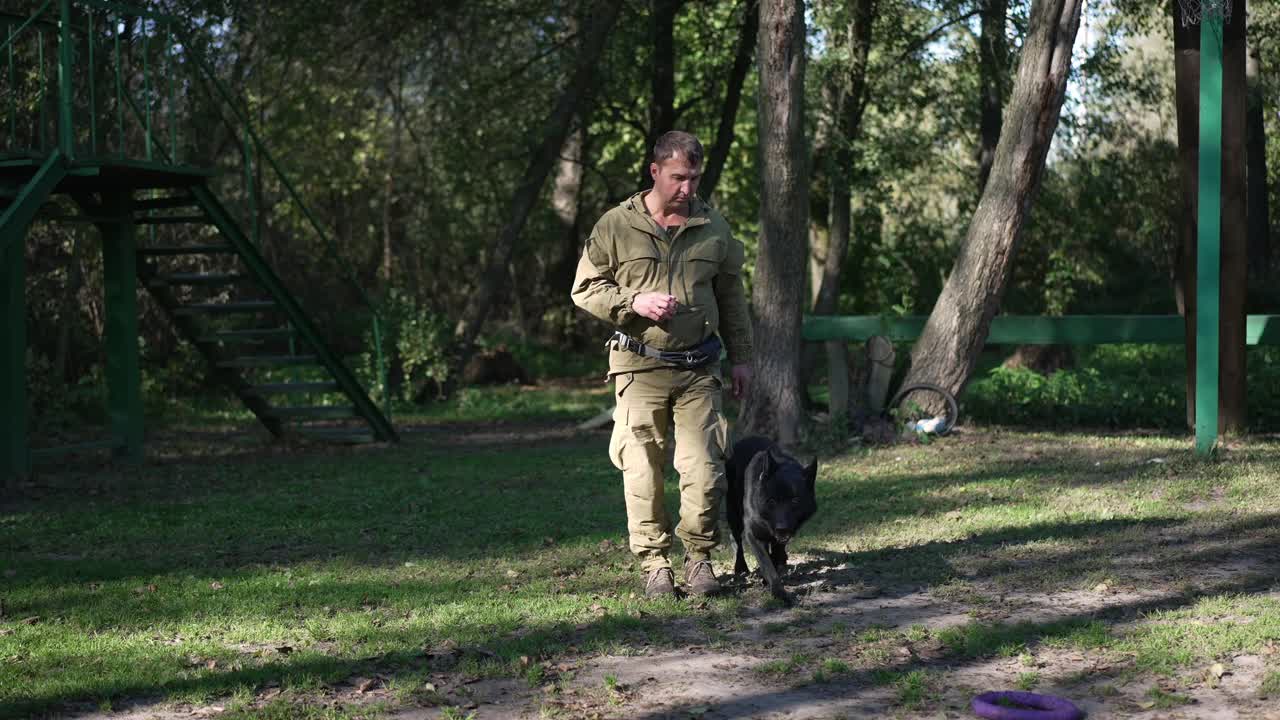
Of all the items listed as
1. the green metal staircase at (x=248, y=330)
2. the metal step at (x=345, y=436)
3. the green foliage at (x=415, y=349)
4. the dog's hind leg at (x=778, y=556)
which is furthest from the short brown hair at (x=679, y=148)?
the green foliage at (x=415, y=349)

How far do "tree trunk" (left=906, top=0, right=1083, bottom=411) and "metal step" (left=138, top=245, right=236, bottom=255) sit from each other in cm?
656

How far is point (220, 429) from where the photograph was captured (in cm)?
1562

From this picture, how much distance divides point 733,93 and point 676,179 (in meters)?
13.2

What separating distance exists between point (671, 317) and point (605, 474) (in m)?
5.26

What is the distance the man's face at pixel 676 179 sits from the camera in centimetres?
581

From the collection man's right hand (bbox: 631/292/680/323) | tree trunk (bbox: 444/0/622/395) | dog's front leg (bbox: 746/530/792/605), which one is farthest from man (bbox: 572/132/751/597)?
tree trunk (bbox: 444/0/622/395)

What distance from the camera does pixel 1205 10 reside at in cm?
965

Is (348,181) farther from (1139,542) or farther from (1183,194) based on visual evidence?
(1139,542)

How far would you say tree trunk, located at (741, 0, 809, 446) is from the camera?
37.7ft

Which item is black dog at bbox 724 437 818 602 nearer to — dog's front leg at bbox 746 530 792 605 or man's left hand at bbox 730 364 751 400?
dog's front leg at bbox 746 530 792 605

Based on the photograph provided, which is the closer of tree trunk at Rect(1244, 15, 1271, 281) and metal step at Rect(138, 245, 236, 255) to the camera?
metal step at Rect(138, 245, 236, 255)

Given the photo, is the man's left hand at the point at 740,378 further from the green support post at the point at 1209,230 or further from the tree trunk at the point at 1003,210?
the tree trunk at the point at 1003,210

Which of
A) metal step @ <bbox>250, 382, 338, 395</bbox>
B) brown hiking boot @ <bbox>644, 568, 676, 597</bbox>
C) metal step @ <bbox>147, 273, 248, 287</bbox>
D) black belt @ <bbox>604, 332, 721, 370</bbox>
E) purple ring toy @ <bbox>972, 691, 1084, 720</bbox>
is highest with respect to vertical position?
metal step @ <bbox>147, 273, 248, 287</bbox>

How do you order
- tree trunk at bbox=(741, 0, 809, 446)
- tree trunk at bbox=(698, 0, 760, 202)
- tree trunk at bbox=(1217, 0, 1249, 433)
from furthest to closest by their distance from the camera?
tree trunk at bbox=(698, 0, 760, 202) → tree trunk at bbox=(741, 0, 809, 446) → tree trunk at bbox=(1217, 0, 1249, 433)
